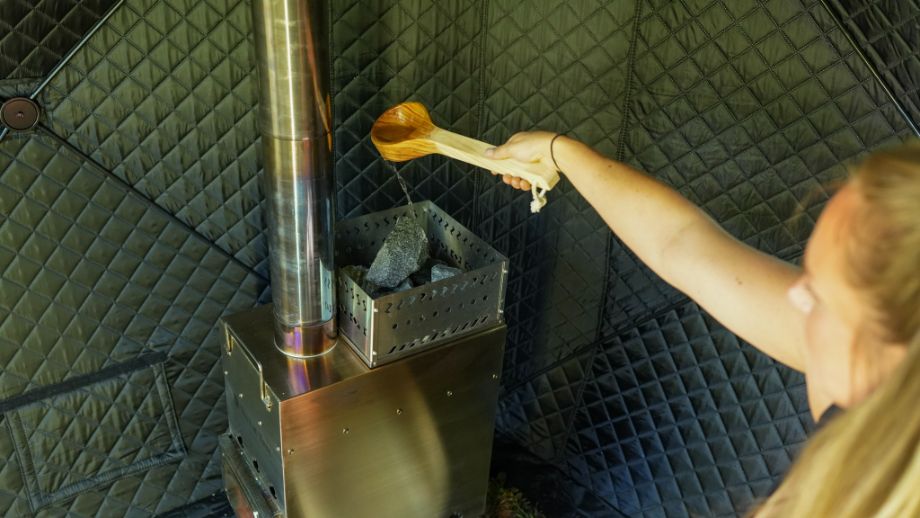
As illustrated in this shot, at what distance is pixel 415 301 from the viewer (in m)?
1.17

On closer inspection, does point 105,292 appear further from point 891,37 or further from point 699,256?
point 891,37

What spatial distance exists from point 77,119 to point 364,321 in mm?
602

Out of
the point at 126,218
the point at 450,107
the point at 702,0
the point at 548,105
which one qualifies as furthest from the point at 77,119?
the point at 702,0

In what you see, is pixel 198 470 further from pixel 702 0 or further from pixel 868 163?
pixel 868 163

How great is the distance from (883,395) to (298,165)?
2.66 ft

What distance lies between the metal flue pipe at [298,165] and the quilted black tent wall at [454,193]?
0.36 metres

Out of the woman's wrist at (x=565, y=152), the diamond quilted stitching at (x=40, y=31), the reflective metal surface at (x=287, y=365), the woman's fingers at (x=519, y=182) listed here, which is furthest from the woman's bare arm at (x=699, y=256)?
the diamond quilted stitching at (x=40, y=31)

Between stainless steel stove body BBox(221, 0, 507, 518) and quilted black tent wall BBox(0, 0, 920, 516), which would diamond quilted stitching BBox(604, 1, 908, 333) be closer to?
quilted black tent wall BBox(0, 0, 920, 516)

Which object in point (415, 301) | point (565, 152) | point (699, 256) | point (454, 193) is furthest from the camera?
point (454, 193)

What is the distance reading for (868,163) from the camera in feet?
1.74

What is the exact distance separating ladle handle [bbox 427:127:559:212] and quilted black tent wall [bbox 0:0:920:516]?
0.38m

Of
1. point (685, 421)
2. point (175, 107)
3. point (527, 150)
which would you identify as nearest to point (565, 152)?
point (527, 150)

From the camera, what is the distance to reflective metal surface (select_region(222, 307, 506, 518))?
1172 millimetres

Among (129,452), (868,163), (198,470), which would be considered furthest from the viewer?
(198,470)
